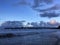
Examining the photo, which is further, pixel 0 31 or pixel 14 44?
pixel 0 31

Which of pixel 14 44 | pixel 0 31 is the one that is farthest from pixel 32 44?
pixel 0 31

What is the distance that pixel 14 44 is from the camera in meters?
16.6

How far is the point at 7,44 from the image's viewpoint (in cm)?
1675

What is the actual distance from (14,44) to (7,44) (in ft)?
2.64

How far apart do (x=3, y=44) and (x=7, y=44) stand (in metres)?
0.44

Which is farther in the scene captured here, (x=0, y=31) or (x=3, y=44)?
(x=0, y=31)

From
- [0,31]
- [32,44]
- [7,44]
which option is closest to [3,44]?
[7,44]

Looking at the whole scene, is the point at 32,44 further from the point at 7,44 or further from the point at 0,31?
the point at 0,31

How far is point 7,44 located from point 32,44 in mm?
2820

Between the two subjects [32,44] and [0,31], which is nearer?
[32,44]

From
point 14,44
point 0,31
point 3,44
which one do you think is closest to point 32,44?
point 14,44

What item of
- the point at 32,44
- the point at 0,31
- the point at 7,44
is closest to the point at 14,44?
the point at 7,44

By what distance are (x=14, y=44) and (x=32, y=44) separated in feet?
6.72

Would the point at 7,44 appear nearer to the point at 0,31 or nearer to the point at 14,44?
the point at 14,44
